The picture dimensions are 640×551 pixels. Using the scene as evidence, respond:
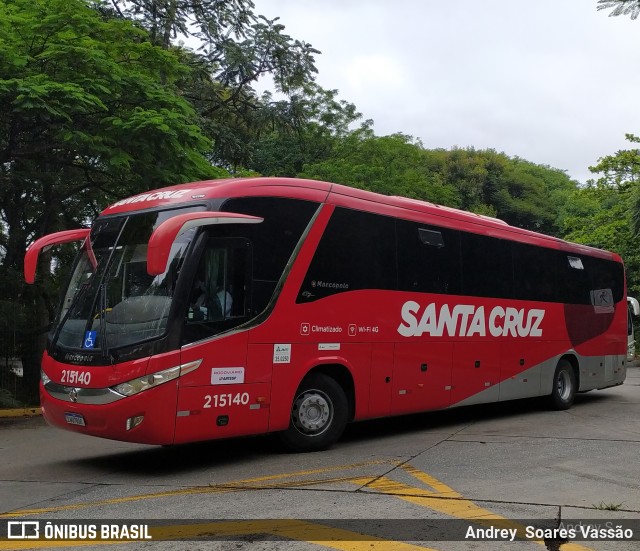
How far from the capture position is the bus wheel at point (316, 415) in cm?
895

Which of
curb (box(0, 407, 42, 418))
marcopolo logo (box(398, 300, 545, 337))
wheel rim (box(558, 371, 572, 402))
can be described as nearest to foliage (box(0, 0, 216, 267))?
curb (box(0, 407, 42, 418))

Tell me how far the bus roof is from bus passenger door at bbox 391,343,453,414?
202 cm

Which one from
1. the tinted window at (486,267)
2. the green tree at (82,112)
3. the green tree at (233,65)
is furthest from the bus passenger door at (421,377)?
the green tree at (233,65)

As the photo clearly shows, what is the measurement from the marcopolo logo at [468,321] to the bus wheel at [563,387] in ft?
4.16

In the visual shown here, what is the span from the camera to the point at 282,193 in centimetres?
895

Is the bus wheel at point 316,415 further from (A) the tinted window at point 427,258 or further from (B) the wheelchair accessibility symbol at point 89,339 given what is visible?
(B) the wheelchair accessibility symbol at point 89,339

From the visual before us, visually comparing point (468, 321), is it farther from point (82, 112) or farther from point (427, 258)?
point (82, 112)

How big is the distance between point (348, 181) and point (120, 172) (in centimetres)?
1802

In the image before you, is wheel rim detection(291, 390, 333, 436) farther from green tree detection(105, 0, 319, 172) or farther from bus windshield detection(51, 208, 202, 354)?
green tree detection(105, 0, 319, 172)

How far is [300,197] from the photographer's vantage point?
9.12m

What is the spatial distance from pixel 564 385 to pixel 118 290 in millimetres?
10044

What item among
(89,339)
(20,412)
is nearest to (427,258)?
(89,339)

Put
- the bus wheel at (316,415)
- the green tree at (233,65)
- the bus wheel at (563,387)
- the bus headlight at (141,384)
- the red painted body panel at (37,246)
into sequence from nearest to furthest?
the bus headlight at (141,384) < the red painted body panel at (37,246) < the bus wheel at (316,415) < the bus wheel at (563,387) < the green tree at (233,65)

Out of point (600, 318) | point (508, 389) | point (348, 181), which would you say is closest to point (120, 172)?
point (508, 389)
